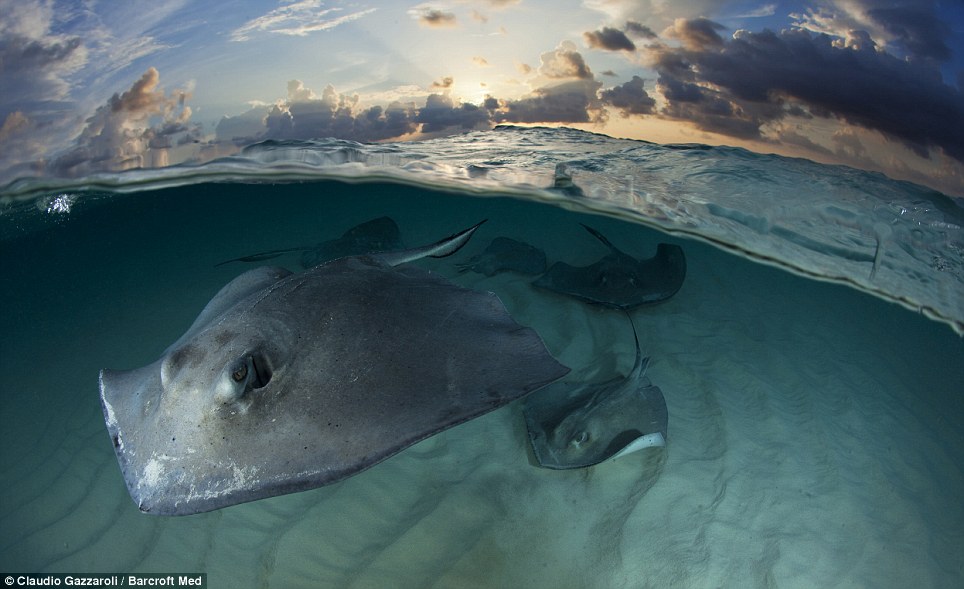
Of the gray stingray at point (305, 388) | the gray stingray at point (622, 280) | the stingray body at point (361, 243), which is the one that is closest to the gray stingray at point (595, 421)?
the gray stingray at point (305, 388)

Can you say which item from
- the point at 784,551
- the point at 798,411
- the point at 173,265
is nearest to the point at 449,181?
the point at 798,411

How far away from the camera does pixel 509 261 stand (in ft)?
29.8

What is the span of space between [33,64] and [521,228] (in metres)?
12.6

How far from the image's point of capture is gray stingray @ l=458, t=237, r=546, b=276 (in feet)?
29.5

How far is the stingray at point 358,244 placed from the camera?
8789mm

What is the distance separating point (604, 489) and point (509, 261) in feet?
17.7

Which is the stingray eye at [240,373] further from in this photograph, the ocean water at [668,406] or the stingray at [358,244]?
the stingray at [358,244]

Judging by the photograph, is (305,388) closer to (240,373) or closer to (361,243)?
(240,373)

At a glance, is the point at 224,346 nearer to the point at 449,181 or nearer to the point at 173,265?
the point at 449,181

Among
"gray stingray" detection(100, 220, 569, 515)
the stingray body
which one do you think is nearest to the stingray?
the stingray body

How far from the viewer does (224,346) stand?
267 centimetres

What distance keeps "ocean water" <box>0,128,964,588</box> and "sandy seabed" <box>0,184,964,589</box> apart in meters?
0.03

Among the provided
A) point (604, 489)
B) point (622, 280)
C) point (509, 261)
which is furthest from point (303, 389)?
point (509, 261)

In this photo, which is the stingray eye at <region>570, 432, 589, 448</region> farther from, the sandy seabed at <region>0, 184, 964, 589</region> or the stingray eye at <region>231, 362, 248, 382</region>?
the stingray eye at <region>231, 362, 248, 382</region>
